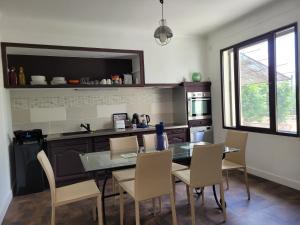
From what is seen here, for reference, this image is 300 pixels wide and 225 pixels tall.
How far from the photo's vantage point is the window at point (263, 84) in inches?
126

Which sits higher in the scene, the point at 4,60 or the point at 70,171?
the point at 4,60

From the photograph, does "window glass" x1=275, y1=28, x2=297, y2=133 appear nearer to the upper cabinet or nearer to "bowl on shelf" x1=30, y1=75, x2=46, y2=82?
the upper cabinet

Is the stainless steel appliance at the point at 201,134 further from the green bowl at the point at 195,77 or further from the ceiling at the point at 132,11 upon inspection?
the ceiling at the point at 132,11

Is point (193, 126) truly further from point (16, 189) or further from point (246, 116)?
point (16, 189)

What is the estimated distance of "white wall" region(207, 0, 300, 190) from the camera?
315cm

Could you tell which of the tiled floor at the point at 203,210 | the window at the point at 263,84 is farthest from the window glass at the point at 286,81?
the tiled floor at the point at 203,210

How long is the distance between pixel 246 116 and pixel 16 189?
3.76 m

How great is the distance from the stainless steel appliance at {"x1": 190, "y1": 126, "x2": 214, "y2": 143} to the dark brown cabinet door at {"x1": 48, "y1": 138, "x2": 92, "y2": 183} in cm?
192

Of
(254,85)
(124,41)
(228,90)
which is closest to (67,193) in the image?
(124,41)

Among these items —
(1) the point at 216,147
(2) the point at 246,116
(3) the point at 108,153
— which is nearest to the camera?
(1) the point at 216,147

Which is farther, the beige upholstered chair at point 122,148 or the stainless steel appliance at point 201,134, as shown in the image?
the stainless steel appliance at point 201,134

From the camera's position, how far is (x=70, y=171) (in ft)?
12.3

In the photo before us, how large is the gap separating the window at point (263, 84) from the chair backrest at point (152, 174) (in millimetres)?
2031

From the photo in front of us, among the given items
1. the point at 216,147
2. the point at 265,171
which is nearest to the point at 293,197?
the point at 265,171
